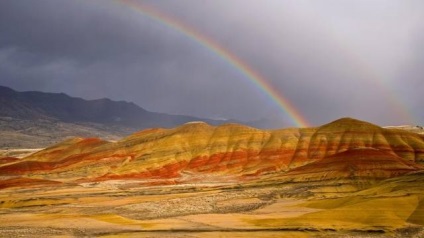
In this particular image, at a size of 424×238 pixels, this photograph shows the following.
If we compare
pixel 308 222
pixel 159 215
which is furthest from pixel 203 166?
pixel 308 222

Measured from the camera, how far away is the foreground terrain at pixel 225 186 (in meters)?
57.8

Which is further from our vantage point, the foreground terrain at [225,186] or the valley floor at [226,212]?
the foreground terrain at [225,186]

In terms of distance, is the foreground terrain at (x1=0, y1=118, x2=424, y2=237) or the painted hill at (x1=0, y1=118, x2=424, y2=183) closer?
the foreground terrain at (x1=0, y1=118, x2=424, y2=237)

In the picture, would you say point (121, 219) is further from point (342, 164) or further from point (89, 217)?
point (342, 164)

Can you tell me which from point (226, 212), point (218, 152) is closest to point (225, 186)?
point (226, 212)

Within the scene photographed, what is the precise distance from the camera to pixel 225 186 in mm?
105625

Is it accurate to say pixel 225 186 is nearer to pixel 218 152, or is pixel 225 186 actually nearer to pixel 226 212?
pixel 226 212

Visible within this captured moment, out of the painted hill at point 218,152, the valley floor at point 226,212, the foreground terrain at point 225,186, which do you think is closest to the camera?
the valley floor at point 226,212

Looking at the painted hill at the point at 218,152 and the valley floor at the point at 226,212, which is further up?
the painted hill at the point at 218,152

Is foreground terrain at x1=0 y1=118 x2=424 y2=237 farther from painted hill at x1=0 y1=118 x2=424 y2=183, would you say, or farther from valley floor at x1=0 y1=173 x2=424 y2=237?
painted hill at x1=0 y1=118 x2=424 y2=183

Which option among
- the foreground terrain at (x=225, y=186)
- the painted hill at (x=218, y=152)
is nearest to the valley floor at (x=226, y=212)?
the foreground terrain at (x=225, y=186)

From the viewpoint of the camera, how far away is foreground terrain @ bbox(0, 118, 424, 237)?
5781 centimetres

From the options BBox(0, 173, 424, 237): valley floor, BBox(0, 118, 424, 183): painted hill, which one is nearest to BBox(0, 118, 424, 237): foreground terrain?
BBox(0, 173, 424, 237): valley floor

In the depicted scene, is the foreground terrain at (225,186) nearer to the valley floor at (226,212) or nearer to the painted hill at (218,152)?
the valley floor at (226,212)
